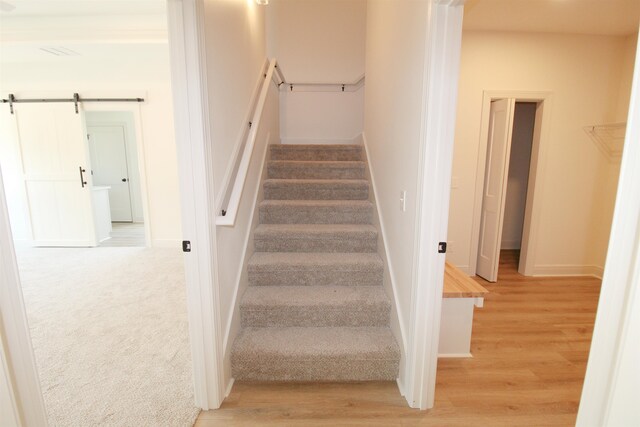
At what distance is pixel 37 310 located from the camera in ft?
9.10

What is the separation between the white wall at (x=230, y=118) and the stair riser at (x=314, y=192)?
291 millimetres

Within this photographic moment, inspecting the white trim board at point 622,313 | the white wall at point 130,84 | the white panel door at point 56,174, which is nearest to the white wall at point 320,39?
the white wall at point 130,84

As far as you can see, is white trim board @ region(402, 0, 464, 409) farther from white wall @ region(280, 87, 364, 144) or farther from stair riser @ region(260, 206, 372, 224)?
white wall @ region(280, 87, 364, 144)

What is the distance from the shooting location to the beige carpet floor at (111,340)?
1.68 meters

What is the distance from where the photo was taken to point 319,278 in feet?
7.57

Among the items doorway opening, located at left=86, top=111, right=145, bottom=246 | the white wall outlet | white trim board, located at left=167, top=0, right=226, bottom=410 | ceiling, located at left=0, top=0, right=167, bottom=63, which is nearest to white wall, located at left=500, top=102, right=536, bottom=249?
the white wall outlet

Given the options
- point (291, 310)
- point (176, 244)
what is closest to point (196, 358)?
point (291, 310)

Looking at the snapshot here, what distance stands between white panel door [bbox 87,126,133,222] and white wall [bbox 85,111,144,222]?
0.07 m

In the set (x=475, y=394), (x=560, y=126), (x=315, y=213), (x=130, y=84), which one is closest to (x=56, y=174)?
(x=130, y=84)

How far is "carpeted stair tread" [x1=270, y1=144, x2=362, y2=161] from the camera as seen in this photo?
3.57 meters

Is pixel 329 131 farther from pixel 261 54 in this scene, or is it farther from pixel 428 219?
pixel 428 219

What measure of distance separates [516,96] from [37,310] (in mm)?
5227

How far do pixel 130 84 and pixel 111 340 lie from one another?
3.56 meters

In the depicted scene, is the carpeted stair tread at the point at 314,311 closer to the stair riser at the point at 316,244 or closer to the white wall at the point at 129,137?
the stair riser at the point at 316,244
